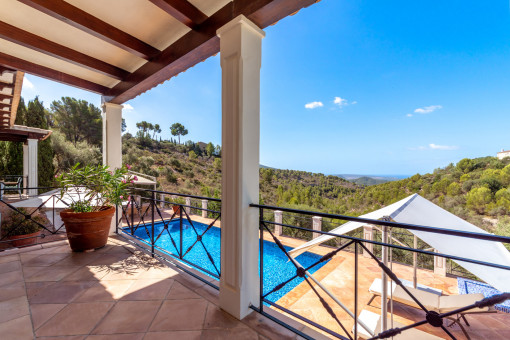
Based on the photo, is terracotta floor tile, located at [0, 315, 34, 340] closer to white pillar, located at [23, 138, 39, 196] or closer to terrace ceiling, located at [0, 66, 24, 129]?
terrace ceiling, located at [0, 66, 24, 129]

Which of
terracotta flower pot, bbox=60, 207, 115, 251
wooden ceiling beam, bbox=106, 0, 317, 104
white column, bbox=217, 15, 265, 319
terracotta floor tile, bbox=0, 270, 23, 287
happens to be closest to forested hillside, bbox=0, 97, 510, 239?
terracotta flower pot, bbox=60, 207, 115, 251

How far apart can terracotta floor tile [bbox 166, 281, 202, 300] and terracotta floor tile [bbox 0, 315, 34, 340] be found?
85 centimetres

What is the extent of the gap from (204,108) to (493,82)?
2760cm

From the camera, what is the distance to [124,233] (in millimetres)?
3469

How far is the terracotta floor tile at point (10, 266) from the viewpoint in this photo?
229 centimetres

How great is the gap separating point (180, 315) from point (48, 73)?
321 cm

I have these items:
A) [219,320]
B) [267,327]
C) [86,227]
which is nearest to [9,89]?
[86,227]

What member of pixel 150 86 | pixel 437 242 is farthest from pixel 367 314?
pixel 150 86

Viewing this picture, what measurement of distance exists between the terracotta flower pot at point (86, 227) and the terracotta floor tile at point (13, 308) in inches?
37.5

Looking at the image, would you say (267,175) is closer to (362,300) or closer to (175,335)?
(362,300)

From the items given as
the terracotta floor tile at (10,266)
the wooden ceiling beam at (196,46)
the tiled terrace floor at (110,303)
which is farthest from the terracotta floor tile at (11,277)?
the wooden ceiling beam at (196,46)

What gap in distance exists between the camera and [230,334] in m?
1.42

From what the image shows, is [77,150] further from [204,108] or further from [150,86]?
[204,108]

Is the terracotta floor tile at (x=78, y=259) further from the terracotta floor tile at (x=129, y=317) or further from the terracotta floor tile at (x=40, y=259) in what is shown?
the terracotta floor tile at (x=129, y=317)
